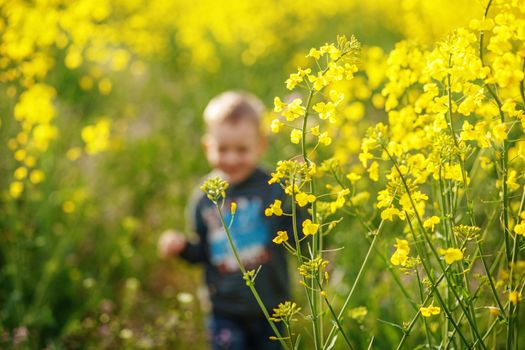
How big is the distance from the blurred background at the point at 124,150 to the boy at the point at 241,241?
222mm

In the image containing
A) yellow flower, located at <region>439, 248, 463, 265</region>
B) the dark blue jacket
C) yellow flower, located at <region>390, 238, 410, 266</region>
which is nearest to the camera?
yellow flower, located at <region>439, 248, 463, 265</region>

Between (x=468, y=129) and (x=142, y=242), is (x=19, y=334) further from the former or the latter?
(x=468, y=129)

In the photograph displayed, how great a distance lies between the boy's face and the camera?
2.65 meters

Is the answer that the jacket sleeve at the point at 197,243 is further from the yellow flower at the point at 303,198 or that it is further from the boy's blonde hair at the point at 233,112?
the yellow flower at the point at 303,198

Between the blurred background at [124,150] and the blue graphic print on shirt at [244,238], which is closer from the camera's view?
the blurred background at [124,150]

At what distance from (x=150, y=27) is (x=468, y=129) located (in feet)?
18.4

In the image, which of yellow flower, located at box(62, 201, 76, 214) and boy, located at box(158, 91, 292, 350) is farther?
yellow flower, located at box(62, 201, 76, 214)

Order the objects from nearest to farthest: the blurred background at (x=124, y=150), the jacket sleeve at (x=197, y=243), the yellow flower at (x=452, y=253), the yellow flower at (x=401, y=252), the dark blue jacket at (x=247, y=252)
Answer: the yellow flower at (x=452, y=253)
the yellow flower at (x=401, y=252)
the blurred background at (x=124, y=150)
the dark blue jacket at (x=247, y=252)
the jacket sleeve at (x=197, y=243)

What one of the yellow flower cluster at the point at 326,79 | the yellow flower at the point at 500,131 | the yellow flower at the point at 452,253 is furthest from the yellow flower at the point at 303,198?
the yellow flower at the point at 500,131

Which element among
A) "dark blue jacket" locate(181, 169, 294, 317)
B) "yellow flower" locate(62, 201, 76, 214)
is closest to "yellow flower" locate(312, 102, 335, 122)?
"dark blue jacket" locate(181, 169, 294, 317)

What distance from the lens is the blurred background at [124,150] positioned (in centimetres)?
247

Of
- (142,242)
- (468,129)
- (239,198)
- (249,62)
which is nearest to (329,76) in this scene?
(468,129)

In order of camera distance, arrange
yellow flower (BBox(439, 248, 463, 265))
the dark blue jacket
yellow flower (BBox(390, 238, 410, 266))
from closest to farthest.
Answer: yellow flower (BBox(439, 248, 463, 265)) < yellow flower (BBox(390, 238, 410, 266)) < the dark blue jacket

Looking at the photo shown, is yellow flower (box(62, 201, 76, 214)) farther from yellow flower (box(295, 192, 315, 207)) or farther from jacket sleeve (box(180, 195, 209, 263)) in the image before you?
yellow flower (box(295, 192, 315, 207))
